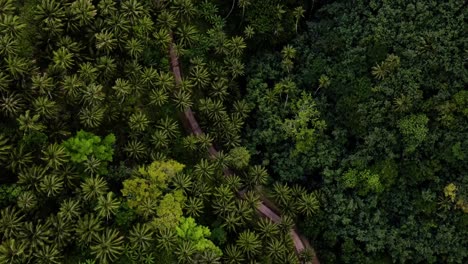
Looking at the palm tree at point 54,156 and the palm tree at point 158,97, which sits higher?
the palm tree at point 158,97

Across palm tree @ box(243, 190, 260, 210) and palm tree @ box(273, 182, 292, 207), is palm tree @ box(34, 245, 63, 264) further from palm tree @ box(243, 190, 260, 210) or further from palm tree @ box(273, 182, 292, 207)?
palm tree @ box(273, 182, 292, 207)

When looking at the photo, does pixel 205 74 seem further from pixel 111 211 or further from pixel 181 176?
pixel 111 211


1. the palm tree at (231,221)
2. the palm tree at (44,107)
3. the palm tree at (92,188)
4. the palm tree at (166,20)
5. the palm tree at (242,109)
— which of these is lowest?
the palm tree at (231,221)

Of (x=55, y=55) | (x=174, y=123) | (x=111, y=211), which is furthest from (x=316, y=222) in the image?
(x=55, y=55)

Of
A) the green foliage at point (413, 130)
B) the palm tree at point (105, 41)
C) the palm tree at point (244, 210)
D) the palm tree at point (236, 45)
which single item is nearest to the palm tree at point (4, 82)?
the palm tree at point (105, 41)

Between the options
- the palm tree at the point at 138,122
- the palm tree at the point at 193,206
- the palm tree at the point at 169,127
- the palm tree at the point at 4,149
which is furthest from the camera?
the palm tree at the point at 169,127

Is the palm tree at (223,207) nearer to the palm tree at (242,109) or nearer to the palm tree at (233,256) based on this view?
the palm tree at (233,256)

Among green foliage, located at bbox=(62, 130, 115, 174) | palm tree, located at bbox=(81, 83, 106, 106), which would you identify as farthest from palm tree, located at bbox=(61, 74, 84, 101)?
green foliage, located at bbox=(62, 130, 115, 174)
